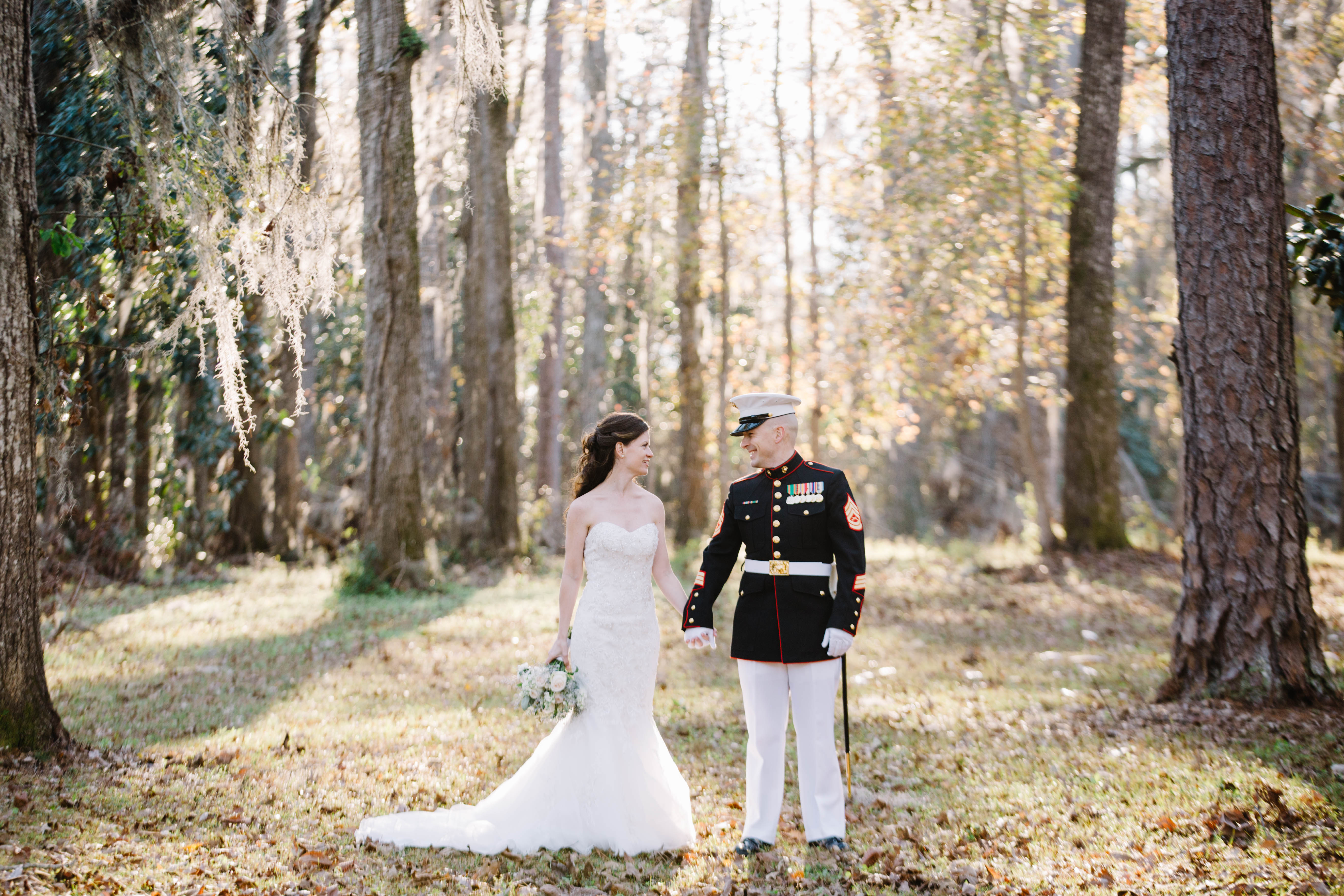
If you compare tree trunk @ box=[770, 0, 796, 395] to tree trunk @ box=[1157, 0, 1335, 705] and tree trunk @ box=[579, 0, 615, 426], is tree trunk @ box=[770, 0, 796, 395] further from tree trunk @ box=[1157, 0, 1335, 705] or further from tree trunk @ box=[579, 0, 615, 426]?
tree trunk @ box=[1157, 0, 1335, 705]

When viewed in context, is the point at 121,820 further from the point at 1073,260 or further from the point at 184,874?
the point at 1073,260

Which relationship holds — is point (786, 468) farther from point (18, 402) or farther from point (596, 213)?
point (596, 213)

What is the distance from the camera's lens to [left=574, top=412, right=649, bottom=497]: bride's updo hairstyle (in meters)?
5.33

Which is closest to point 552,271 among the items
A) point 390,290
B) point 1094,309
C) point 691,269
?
point 691,269

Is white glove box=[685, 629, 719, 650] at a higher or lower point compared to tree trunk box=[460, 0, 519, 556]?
lower

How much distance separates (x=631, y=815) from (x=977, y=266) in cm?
1385

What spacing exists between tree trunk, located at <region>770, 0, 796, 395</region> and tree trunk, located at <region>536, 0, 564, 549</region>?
4338mm

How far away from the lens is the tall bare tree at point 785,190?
17406 mm

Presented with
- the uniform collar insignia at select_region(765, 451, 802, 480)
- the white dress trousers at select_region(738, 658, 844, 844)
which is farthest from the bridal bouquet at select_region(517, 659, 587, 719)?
the uniform collar insignia at select_region(765, 451, 802, 480)

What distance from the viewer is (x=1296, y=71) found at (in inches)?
598

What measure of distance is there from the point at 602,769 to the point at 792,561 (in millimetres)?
1386

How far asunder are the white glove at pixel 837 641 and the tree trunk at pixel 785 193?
1361 cm

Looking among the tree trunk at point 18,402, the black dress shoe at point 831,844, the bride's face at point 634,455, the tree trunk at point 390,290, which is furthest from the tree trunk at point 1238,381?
the tree trunk at point 390,290

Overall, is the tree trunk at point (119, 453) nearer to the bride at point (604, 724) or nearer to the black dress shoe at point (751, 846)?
the bride at point (604, 724)
